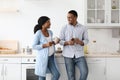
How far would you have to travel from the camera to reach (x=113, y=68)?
418 cm

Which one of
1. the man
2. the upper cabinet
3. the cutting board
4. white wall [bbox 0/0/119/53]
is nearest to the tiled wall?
white wall [bbox 0/0/119/53]

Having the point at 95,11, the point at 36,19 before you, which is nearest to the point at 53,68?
the point at 36,19

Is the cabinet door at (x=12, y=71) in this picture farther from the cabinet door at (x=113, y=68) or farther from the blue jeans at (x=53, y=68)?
the cabinet door at (x=113, y=68)

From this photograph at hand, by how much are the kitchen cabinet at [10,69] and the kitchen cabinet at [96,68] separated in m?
1.23

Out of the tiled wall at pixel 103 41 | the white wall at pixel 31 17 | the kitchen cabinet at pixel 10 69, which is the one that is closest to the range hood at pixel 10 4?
the white wall at pixel 31 17

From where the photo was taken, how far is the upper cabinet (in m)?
4.34

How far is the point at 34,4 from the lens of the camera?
183 inches

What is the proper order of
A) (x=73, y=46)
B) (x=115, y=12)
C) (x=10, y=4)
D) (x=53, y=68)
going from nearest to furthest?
(x=53, y=68)
(x=73, y=46)
(x=115, y=12)
(x=10, y=4)

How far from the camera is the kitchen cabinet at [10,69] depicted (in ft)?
13.6

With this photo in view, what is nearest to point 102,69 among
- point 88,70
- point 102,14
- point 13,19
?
point 88,70

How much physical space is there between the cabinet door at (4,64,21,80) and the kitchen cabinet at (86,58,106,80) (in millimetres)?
1221

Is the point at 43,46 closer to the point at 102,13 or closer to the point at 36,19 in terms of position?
the point at 36,19

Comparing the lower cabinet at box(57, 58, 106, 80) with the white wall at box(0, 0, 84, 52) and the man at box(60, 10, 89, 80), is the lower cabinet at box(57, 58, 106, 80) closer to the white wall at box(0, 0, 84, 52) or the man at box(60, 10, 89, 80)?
the man at box(60, 10, 89, 80)

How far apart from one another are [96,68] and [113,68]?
0.97 ft
